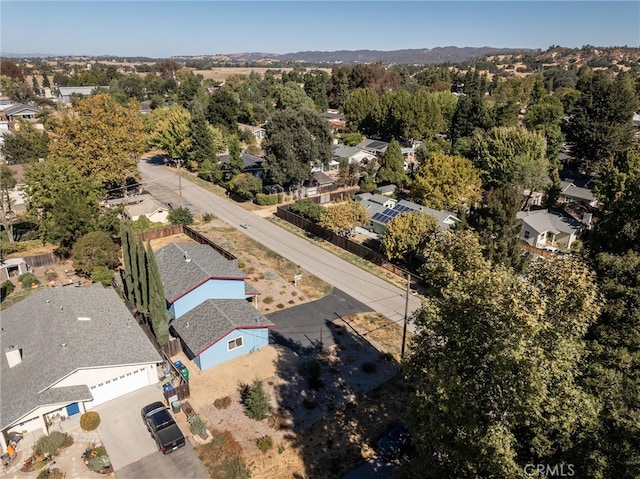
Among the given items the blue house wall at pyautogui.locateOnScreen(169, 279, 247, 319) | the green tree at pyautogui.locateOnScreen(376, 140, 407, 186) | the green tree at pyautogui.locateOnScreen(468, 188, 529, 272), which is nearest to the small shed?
the blue house wall at pyautogui.locateOnScreen(169, 279, 247, 319)

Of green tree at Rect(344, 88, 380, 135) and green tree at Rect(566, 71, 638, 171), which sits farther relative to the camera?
green tree at Rect(344, 88, 380, 135)

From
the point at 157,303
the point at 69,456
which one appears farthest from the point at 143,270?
the point at 69,456

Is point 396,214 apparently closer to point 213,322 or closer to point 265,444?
point 213,322

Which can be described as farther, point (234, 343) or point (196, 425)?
point (234, 343)

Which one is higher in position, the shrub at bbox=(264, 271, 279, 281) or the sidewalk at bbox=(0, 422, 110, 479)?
the sidewalk at bbox=(0, 422, 110, 479)

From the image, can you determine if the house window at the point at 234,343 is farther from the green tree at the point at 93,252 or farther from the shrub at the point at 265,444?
the green tree at the point at 93,252

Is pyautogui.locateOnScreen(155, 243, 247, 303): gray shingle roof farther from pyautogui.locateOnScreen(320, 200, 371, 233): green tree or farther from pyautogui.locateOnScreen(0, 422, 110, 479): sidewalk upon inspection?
pyautogui.locateOnScreen(320, 200, 371, 233): green tree
